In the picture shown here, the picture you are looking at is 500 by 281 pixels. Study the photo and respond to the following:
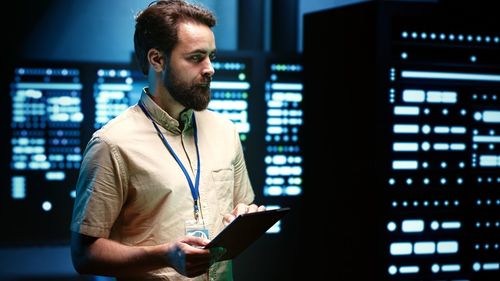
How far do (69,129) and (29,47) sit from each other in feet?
1.82

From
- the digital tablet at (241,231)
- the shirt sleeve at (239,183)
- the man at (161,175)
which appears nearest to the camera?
the digital tablet at (241,231)

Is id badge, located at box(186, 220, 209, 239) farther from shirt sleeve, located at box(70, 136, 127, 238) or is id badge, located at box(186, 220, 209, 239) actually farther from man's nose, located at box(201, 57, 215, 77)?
man's nose, located at box(201, 57, 215, 77)

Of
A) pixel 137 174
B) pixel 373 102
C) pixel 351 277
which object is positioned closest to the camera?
pixel 137 174

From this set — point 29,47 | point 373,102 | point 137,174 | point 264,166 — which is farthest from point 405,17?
point 29,47

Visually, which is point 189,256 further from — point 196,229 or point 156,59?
point 156,59

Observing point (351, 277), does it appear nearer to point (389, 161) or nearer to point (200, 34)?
point (389, 161)

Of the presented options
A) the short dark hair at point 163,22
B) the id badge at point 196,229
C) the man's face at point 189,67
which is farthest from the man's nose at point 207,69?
the id badge at point 196,229

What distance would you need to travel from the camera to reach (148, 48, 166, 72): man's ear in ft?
6.03

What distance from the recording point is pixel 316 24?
3.10m

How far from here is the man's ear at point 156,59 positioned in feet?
6.03

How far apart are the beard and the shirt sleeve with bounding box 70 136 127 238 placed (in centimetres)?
24

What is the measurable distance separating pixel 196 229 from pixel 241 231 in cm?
17

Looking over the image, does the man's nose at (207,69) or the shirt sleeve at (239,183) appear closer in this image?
the man's nose at (207,69)

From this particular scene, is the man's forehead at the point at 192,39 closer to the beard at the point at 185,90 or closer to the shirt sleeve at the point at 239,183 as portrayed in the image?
the beard at the point at 185,90
